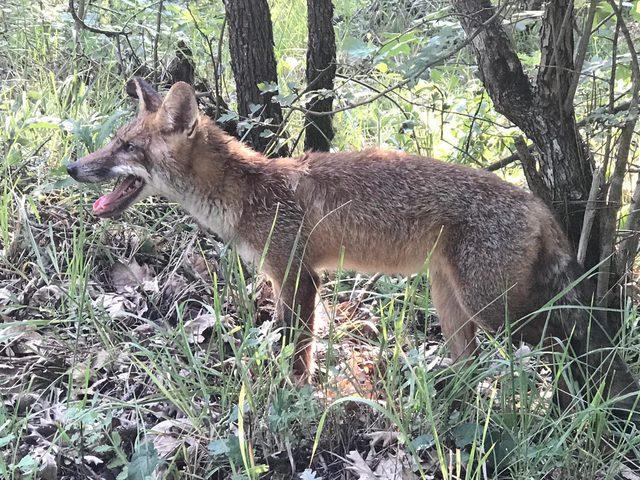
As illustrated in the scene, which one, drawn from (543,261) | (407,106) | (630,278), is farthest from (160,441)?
(407,106)

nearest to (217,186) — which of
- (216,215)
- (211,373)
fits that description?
(216,215)

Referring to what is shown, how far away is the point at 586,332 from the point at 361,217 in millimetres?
1540

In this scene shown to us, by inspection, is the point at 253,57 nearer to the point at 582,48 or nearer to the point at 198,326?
the point at 198,326

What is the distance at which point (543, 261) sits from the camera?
411 cm

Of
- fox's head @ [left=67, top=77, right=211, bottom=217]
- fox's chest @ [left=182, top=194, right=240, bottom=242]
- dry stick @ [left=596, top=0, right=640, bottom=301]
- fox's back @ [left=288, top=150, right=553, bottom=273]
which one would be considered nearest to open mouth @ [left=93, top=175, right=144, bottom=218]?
fox's head @ [left=67, top=77, right=211, bottom=217]

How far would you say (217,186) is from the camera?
15.3ft

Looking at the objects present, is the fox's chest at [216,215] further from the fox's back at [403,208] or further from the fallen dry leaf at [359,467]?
the fallen dry leaf at [359,467]

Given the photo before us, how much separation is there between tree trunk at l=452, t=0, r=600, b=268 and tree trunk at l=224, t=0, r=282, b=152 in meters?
1.91

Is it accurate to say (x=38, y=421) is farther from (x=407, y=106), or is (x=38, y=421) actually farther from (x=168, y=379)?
(x=407, y=106)

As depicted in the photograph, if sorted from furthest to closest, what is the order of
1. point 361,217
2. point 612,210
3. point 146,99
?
point 146,99 → point 361,217 → point 612,210

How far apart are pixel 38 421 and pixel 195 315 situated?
142 centimetres

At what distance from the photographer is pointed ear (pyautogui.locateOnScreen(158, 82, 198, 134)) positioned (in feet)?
14.6

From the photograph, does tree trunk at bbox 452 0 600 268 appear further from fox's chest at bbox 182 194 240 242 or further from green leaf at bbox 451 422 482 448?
fox's chest at bbox 182 194 240 242

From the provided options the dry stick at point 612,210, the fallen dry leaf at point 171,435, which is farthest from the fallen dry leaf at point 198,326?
the dry stick at point 612,210
